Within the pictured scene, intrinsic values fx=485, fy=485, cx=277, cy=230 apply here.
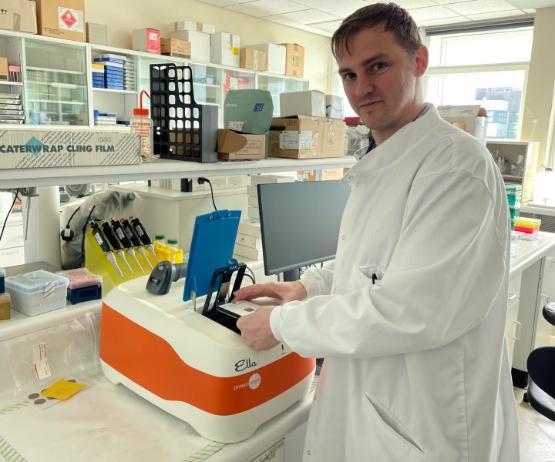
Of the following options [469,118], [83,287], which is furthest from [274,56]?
[83,287]

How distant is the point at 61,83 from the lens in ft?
14.2

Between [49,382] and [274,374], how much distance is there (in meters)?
0.59

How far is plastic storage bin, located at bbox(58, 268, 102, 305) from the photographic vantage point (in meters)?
1.32

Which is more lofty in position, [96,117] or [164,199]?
[96,117]

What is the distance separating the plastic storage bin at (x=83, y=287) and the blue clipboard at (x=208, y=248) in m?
0.35

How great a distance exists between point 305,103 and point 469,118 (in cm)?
135

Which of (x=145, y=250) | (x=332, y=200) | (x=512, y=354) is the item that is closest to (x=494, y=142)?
(x=512, y=354)

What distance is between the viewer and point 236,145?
1343mm

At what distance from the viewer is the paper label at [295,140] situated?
1600mm

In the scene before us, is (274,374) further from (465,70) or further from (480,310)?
(465,70)

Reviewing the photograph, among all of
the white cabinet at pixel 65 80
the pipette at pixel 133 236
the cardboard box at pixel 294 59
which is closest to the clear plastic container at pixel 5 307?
the pipette at pixel 133 236

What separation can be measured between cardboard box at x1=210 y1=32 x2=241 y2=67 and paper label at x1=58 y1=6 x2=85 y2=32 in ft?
4.61

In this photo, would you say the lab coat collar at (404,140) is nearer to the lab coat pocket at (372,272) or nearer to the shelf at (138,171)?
the lab coat pocket at (372,272)

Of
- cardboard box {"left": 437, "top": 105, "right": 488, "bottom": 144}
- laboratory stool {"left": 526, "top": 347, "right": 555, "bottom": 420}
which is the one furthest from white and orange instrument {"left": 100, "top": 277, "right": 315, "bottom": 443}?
cardboard box {"left": 437, "top": 105, "right": 488, "bottom": 144}
